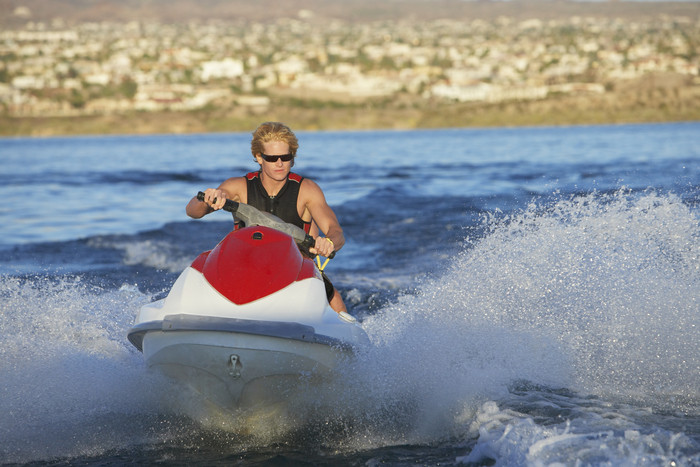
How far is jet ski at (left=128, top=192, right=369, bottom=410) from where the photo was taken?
13.9 ft

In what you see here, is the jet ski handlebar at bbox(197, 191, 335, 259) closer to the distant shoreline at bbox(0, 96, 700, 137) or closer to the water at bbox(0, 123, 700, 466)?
the water at bbox(0, 123, 700, 466)

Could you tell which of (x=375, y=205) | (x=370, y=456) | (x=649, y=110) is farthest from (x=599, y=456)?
(x=649, y=110)

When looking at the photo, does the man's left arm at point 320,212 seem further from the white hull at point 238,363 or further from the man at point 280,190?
the white hull at point 238,363

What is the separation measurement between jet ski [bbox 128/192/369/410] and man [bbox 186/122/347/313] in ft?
1.26

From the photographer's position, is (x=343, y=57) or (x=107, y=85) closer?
(x=107, y=85)

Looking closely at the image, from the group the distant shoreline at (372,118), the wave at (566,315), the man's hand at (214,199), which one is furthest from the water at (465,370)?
the distant shoreline at (372,118)

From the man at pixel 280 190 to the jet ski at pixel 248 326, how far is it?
38 centimetres

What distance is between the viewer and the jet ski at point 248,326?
4238mm

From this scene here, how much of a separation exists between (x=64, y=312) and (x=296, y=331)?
275cm

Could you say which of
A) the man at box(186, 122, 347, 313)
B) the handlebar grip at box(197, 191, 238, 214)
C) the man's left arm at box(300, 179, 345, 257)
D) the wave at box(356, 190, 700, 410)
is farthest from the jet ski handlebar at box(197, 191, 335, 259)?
the wave at box(356, 190, 700, 410)

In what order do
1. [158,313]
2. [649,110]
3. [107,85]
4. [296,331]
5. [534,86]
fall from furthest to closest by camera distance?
[107,85] → [534,86] → [649,110] → [158,313] → [296,331]

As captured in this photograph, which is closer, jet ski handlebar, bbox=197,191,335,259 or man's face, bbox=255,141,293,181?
jet ski handlebar, bbox=197,191,335,259

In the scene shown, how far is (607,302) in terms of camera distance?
5.80m

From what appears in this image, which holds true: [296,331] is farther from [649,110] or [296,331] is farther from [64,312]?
[649,110]
